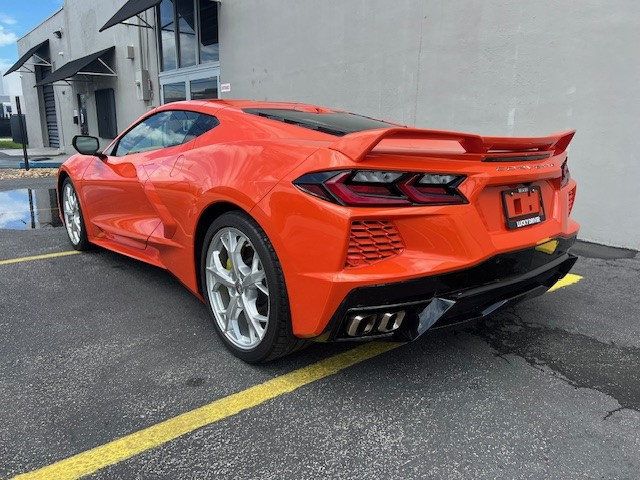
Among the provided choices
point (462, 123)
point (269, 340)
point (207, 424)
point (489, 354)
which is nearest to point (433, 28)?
point (462, 123)

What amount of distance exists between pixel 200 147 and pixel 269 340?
1.26 meters

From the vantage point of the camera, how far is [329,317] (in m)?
1.99

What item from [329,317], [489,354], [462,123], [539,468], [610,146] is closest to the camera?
[539,468]

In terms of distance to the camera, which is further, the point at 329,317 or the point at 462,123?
the point at 462,123

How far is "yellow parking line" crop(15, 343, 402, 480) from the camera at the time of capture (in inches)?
70.4

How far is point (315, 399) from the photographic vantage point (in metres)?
2.25

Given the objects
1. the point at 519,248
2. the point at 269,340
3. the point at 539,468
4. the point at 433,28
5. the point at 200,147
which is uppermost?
the point at 433,28

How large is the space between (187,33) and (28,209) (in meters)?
7.09

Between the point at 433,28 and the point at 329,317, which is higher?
the point at 433,28

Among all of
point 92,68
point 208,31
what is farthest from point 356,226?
point 92,68

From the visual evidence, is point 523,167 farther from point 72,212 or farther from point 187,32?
point 187,32

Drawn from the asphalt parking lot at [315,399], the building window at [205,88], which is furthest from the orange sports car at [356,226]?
the building window at [205,88]

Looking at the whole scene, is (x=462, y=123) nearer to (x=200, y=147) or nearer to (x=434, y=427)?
(x=200, y=147)

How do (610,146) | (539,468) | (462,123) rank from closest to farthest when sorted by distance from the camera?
(539,468), (610,146), (462,123)
